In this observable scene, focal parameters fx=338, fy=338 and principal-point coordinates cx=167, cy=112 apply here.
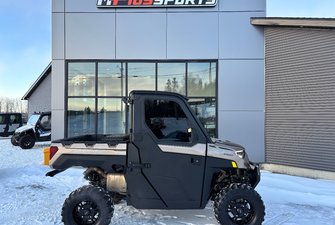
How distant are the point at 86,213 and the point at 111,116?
7986 mm

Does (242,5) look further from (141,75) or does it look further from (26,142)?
(26,142)

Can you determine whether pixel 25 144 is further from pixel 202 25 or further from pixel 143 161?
pixel 143 161

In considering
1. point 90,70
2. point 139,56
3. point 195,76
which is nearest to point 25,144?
point 90,70

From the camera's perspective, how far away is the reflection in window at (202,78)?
41.4 feet

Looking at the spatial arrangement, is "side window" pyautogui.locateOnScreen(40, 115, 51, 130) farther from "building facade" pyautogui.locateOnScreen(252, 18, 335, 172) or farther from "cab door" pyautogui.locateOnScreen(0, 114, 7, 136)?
"building facade" pyautogui.locateOnScreen(252, 18, 335, 172)

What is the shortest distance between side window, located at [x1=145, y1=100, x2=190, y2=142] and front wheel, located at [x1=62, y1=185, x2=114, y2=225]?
49.0 inches

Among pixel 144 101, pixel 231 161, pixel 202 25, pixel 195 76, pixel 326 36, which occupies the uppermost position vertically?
pixel 202 25

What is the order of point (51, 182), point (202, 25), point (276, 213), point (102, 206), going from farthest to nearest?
point (202, 25), point (51, 182), point (276, 213), point (102, 206)

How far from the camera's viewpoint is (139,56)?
12547mm

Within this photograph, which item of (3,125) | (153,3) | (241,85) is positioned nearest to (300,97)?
(241,85)

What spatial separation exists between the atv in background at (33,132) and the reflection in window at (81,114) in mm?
6160

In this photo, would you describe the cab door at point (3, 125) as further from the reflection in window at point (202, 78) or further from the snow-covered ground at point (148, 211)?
the reflection in window at point (202, 78)

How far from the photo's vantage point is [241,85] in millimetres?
12367

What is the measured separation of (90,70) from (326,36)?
8.26 meters
